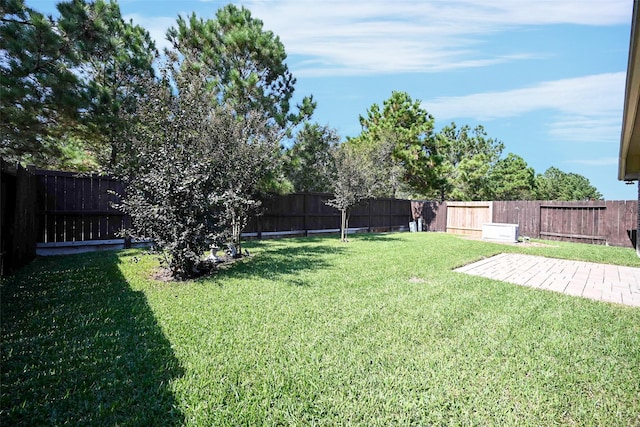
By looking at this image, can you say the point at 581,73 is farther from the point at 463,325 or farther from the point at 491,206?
the point at 491,206

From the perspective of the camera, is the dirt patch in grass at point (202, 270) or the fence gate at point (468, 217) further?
the fence gate at point (468, 217)

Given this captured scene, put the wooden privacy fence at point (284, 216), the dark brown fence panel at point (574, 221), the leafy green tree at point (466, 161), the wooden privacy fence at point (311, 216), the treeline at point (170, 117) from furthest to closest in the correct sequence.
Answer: the leafy green tree at point (466, 161)
the dark brown fence panel at point (574, 221)
the wooden privacy fence at point (311, 216)
the wooden privacy fence at point (284, 216)
the treeline at point (170, 117)

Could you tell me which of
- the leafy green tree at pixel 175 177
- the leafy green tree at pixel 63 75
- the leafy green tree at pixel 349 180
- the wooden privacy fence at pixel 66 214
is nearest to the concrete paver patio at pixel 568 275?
the leafy green tree at pixel 349 180

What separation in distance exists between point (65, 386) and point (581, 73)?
823cm

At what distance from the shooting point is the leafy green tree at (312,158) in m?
10.6

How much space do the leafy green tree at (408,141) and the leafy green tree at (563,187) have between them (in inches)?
763

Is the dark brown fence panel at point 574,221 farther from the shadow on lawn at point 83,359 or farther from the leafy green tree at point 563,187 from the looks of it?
the leafy green tree at point 563,187

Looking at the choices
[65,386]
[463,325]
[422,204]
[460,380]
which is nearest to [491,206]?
[422,204]

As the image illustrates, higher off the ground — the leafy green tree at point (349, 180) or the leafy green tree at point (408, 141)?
the leafy green tree at point (408, 141)

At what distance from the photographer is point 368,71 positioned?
7.93 metres

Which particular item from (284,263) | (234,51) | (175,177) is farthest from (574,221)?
(175,177)

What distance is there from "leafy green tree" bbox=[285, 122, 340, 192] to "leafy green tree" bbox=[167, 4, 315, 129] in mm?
1118

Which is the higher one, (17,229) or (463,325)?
(17,229)

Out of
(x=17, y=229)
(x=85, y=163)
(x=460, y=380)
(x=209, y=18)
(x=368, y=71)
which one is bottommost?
(x=460, y=380)
